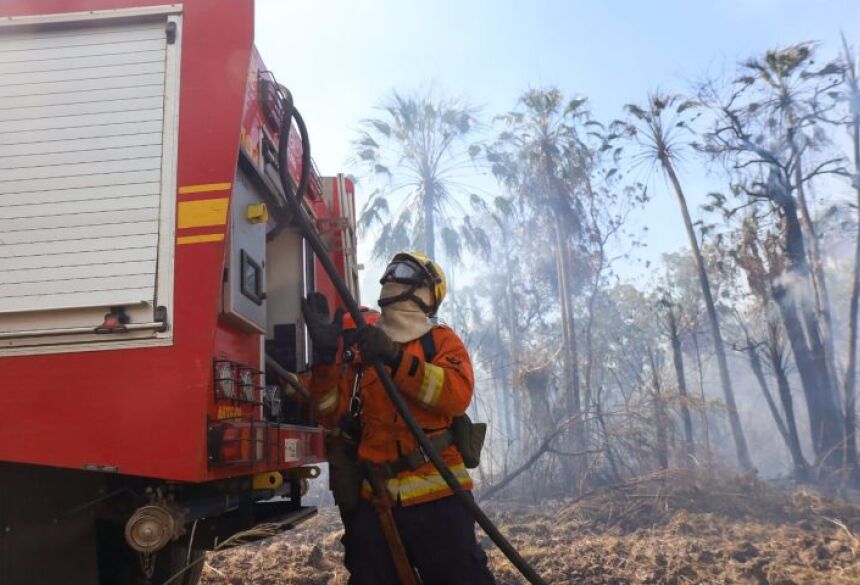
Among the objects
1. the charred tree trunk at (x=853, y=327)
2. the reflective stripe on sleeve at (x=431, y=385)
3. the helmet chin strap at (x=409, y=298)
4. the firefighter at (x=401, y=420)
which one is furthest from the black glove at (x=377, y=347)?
the charred tree trunk at (x=853, y=327)

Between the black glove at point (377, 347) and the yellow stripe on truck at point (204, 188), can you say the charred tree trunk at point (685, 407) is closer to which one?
the black glove at point (377, 347)

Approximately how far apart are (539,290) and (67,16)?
29.1 meters

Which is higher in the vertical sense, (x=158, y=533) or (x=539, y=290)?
(x=539, y=290)

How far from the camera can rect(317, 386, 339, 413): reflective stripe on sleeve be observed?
2.97 meters

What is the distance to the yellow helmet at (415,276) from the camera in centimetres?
300

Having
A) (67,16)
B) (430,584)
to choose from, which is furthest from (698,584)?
(67,16)

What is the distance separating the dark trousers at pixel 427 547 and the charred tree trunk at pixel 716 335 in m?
14.0

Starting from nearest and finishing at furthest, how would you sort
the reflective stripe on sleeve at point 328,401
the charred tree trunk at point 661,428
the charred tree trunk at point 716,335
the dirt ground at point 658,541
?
1. the reflective stripe on sleeve at point 328,401
2. the dirt ground at point 658,541
3. the charred tree trunk at point 661,428
4. the charred tree trunk at point 716,335

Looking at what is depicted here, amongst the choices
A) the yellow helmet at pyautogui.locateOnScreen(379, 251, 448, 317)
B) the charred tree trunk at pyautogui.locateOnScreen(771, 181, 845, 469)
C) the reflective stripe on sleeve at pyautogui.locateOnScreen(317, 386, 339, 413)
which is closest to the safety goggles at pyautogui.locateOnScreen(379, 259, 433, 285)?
the yellow helmet at pyautogui.locateOnScreen(379, 251, 448, 317)

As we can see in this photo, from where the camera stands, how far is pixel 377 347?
8.59ft

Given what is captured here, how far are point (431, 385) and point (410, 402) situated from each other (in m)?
0.23

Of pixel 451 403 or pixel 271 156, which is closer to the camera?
pixel 451 403

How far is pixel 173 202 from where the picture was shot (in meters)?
2.70

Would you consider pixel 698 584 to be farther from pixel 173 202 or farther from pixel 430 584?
pixel 173 202
